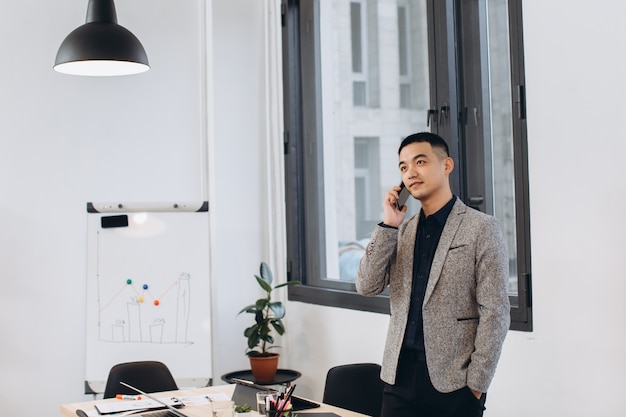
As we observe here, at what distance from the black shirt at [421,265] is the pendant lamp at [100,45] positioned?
1.50 meters

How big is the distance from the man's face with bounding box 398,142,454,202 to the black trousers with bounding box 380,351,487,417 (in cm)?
59

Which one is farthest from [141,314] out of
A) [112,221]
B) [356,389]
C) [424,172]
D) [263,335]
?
[424,172]

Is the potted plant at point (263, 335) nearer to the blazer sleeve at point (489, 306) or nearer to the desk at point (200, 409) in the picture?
the desk at point (200, 409)

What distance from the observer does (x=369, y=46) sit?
15.5 ft

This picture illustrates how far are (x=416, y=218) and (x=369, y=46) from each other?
2.14m

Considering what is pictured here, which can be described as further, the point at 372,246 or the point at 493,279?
the point at 372,246

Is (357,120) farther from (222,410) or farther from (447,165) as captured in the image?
(222,410)

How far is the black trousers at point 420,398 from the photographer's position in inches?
100

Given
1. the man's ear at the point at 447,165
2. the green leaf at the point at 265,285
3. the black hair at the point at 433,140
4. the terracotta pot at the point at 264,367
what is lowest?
the terracotta pot at the point at 264,367

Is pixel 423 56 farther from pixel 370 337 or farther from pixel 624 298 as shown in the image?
pixel 624 298

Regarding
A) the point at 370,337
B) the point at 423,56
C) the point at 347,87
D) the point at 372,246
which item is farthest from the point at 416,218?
the point at 347,87

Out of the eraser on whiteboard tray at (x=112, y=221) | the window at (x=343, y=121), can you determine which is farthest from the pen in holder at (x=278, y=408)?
the eraser on whiteboard tray at (x=112, y=221)

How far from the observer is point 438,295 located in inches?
103

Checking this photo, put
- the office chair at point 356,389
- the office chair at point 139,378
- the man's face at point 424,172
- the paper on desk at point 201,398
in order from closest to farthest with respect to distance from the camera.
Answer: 1. the man's face at point 424,172
2. the paper on desk at point 201,398
3. the office chair at point 356,389
4. the office chair at point 139,378
